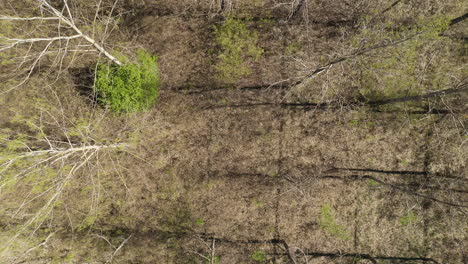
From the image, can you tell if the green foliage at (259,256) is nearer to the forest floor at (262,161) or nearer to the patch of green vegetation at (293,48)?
the forest floor at (262,161)

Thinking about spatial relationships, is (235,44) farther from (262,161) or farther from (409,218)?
(409,218)

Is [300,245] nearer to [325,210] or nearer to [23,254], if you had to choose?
[325,210]

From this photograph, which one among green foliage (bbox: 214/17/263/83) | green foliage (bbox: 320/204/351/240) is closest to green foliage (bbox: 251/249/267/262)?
green foliage (bbox: 320/204/351/240)

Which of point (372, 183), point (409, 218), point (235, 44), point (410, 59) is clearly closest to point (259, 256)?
point (372, 183)

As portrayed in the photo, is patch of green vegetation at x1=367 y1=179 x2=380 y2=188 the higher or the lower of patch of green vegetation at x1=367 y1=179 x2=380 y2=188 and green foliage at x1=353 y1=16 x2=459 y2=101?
the lower

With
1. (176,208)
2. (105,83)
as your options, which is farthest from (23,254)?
(105,83)

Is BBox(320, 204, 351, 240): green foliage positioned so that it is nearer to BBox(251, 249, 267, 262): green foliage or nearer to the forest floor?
the forest floor
